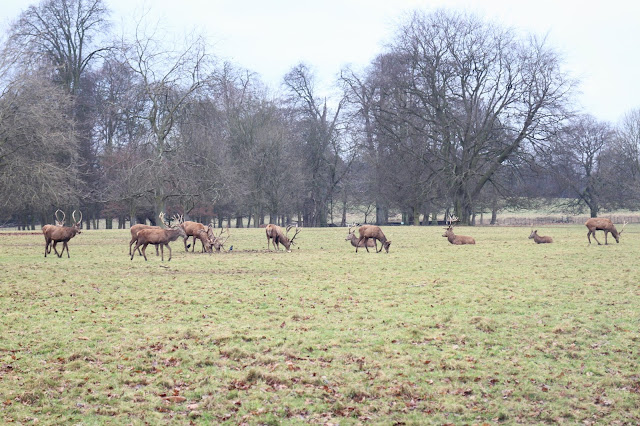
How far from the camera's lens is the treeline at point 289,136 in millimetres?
29531

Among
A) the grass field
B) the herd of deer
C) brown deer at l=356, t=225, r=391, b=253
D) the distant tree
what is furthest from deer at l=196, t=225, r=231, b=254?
the distant tree

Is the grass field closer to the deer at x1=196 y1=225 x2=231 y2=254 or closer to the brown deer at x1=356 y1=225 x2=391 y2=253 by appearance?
the deer at x1=196 y1=225 x2=231 y2=254

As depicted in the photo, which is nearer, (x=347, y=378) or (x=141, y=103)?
(x=347, y=378)

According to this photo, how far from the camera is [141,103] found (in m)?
37.8

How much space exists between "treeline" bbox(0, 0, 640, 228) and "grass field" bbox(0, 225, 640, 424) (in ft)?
56.5

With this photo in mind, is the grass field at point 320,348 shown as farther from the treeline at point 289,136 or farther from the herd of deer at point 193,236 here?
the treeline at point 289,136

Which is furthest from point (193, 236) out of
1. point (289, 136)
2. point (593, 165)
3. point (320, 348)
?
point (593, 165)

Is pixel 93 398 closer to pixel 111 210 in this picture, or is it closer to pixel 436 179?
pixel 436 179

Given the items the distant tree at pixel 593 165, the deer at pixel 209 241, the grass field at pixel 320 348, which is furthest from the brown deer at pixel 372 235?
the distant tree at pixel 593 165

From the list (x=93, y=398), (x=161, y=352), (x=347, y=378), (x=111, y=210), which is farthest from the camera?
(x=111, y=210)

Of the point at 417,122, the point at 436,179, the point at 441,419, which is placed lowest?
the point at 441,419

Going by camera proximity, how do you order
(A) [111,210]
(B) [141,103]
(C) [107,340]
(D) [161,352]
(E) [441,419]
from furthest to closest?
(A) [111,210] < (B) [141,103] < (C) [107,340] < (D) [161,352] < (E) [441,419]

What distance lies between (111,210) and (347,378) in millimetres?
46291

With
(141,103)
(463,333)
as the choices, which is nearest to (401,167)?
(141,103)
